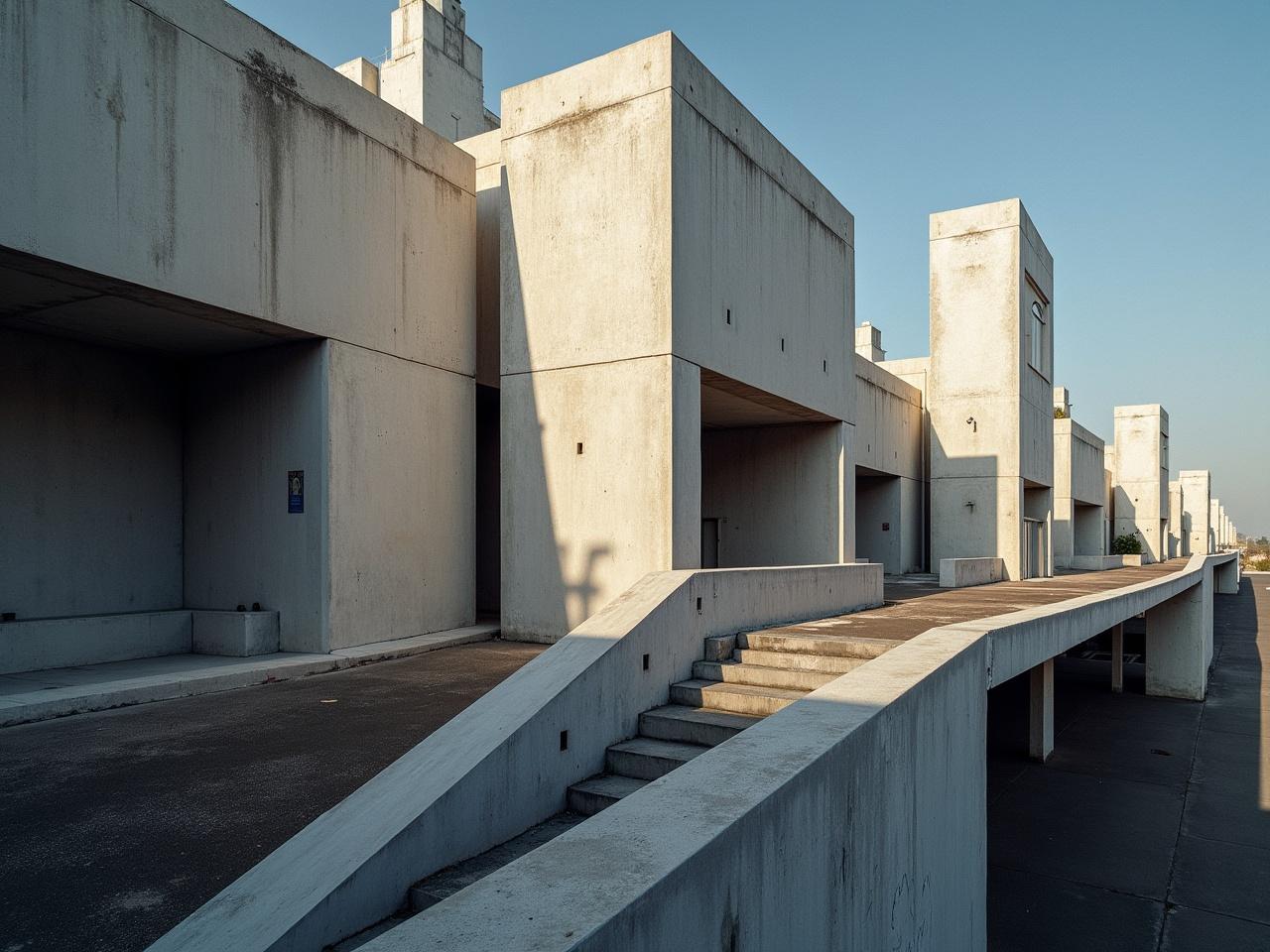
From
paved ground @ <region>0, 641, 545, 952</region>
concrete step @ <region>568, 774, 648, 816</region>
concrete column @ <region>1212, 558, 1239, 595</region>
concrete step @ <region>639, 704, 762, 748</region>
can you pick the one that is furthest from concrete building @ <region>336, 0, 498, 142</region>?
concrete column @ <region>1212, 558, 1239, 595</region>

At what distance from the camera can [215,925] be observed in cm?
327

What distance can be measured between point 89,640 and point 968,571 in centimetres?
1673

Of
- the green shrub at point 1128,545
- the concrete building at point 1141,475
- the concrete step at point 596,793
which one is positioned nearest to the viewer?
the concrete step at point 596,793

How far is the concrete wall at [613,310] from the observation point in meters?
10.4

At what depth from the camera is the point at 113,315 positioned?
8945mm

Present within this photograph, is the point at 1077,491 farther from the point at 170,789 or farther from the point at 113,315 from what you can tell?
the point at 170,789

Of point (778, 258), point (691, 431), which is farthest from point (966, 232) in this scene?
point (691, 431)

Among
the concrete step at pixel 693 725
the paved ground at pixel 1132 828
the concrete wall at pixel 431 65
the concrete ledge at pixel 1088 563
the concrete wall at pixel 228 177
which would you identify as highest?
the concrete wall at pixel 431 65

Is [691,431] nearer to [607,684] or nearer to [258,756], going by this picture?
[607,684]

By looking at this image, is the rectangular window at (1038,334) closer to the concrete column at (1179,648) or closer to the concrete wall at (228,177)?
the concrete column at (1179,648)

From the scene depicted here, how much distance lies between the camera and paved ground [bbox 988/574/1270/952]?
7590 mm

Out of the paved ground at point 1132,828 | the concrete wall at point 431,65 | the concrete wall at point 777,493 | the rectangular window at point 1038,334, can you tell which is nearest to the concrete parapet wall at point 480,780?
the paved ground at point 1132,828

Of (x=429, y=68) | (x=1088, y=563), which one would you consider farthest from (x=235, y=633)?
(x=1088, y=563)

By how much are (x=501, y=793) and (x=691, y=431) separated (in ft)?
22.2
